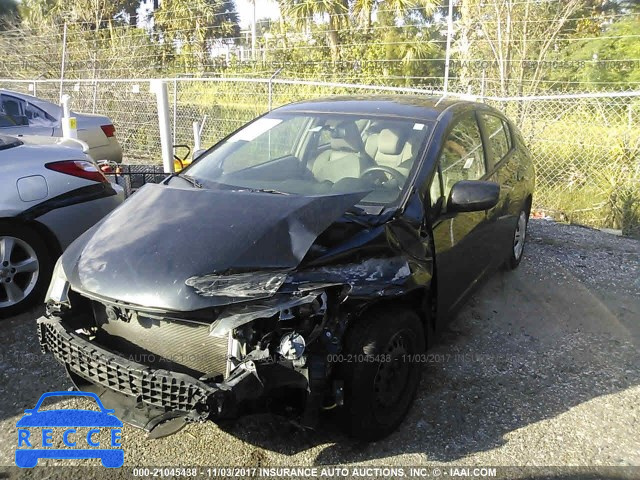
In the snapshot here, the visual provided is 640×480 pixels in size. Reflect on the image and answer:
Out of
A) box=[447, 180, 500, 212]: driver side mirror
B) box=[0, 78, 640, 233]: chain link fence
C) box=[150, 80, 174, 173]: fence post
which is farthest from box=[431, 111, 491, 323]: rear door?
box=[0, 78, 640, 233]: chain link fence

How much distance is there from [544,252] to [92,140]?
20.9 feet

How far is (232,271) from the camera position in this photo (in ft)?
7.68

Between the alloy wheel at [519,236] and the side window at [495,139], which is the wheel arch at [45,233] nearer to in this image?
the side window at [495,139]

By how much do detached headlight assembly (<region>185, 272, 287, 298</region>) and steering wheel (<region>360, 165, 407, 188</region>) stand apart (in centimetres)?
111

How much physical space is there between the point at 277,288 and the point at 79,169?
2756 mm

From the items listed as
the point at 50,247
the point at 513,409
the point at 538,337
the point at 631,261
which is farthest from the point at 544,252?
the point at 50,247

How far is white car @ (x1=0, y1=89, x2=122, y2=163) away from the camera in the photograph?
727 cm

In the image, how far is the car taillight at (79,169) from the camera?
4.14 meters

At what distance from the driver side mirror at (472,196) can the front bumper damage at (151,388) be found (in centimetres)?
158

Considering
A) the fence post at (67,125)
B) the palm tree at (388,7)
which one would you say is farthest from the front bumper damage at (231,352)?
the palm tree at (388,7)

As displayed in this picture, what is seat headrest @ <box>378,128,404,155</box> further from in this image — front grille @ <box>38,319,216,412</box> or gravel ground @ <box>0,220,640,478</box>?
front grille @ <box>38,319,216,412</box>

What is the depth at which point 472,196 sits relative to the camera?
305 centimetres

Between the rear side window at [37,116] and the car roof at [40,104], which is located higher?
the car roof at [40,104]

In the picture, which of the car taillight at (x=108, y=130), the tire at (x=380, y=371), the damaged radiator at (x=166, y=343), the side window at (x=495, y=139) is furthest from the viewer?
the car taillight at (x=108, y=130)
